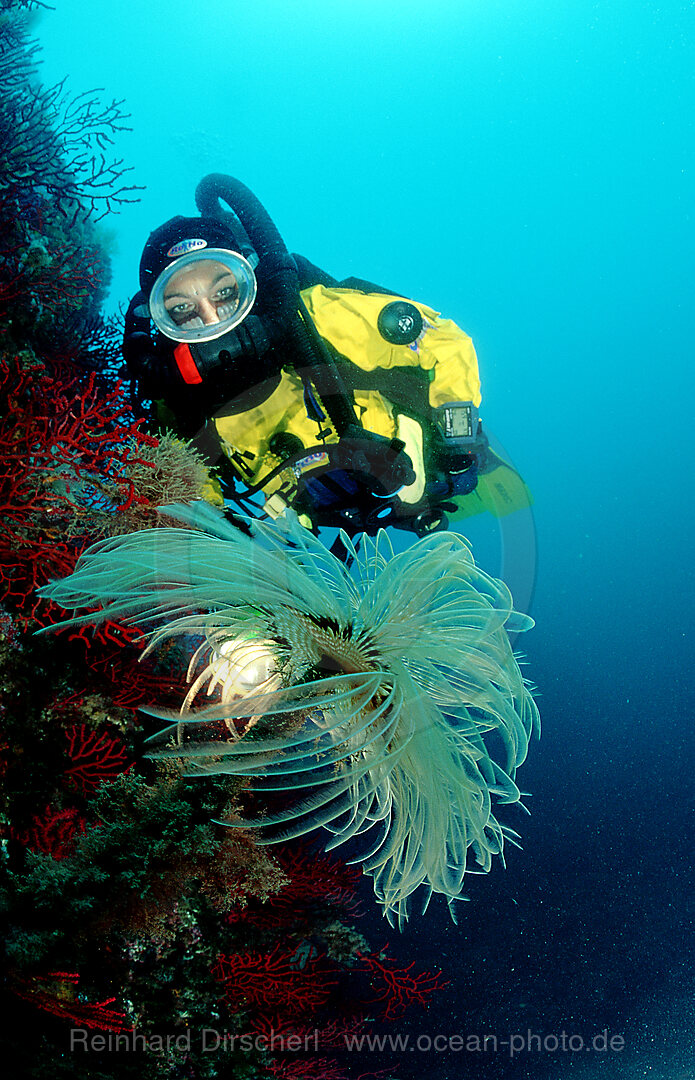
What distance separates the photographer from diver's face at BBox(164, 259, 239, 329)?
123 inches

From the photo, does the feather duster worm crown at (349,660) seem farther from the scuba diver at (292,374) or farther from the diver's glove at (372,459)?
the scuba diver at (292,374)

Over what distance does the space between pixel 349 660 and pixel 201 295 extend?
2402 millimetres

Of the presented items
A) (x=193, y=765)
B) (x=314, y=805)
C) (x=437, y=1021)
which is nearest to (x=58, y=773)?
(x=193, y=765)

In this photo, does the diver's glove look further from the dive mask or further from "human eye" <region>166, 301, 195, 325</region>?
"human eye" <region>166, 301, 195, 325</region>

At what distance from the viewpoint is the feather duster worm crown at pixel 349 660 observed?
1879mm

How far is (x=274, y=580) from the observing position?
1.98 meters

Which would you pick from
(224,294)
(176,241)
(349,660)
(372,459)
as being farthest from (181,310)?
(349,660)

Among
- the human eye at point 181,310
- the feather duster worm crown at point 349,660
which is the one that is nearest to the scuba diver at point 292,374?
the human eye at point 181,310

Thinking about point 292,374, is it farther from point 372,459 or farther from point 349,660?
point 349,660

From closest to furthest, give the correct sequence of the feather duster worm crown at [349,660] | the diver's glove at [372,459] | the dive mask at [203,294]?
the feather duster worm crown at [349,660] → the dive mask at [203,294] → the diver's glove at [372,459]

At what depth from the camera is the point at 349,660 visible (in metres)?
1.96

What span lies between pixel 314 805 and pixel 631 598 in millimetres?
35865

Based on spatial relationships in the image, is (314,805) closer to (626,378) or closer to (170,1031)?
(170,1031)

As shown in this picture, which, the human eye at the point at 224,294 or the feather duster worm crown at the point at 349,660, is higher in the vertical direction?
the human eye at the point at 224,294
